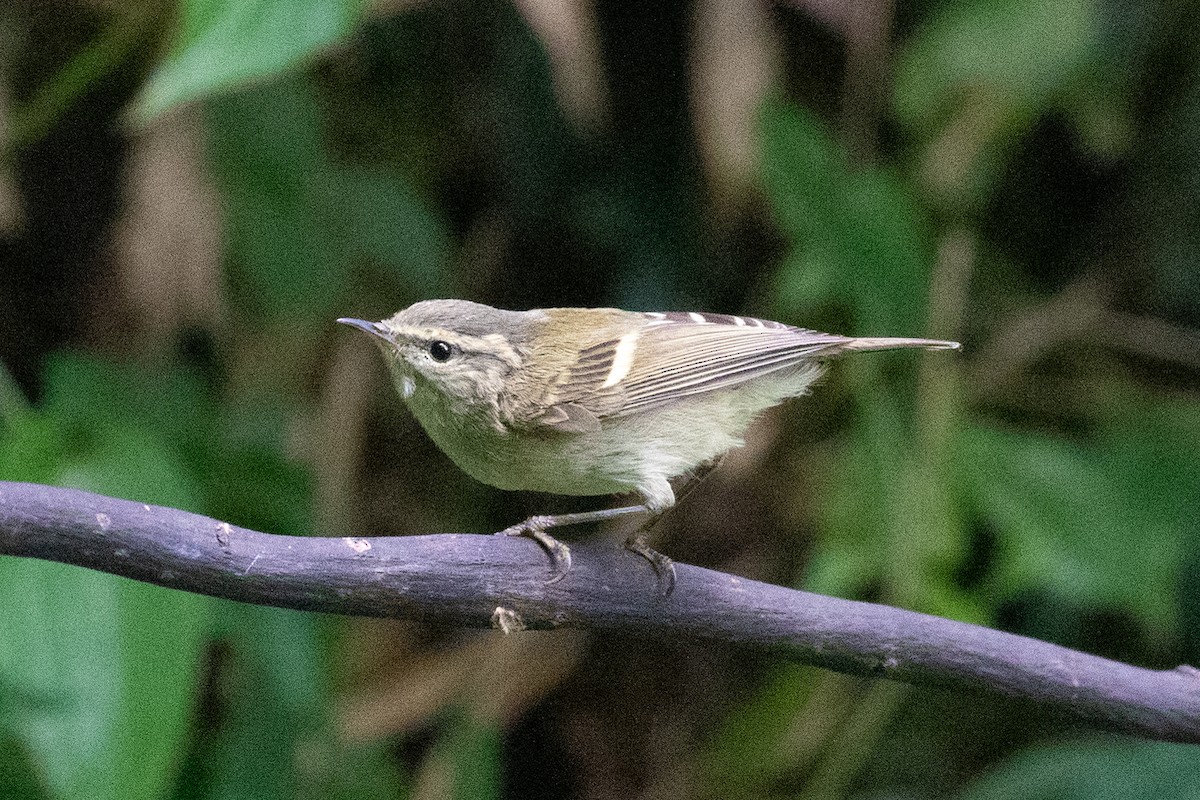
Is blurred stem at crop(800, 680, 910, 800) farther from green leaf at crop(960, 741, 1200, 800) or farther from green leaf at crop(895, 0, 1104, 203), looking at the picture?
green leaf at crop(895, 0, 1104, 203)

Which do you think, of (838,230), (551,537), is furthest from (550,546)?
(838,230)

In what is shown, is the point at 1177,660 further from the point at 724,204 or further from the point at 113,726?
the point at 113,726

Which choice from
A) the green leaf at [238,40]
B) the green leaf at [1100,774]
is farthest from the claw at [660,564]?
the green leaf at [1100,774]

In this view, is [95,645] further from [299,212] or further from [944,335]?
[944,335]

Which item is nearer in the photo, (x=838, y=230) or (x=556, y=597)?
(x=556, y=597)

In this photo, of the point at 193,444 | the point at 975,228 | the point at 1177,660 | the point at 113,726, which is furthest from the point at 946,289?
the point at 113,726

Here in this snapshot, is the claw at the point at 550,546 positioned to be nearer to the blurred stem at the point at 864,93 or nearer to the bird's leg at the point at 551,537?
the bird's leg at the point at 551,537

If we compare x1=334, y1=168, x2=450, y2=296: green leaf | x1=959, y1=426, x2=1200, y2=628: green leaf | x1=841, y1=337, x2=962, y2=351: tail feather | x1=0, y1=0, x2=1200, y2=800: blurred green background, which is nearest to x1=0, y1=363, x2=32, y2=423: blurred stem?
x1=0, y1=0, x2=1200, y2=800: blurred green background
